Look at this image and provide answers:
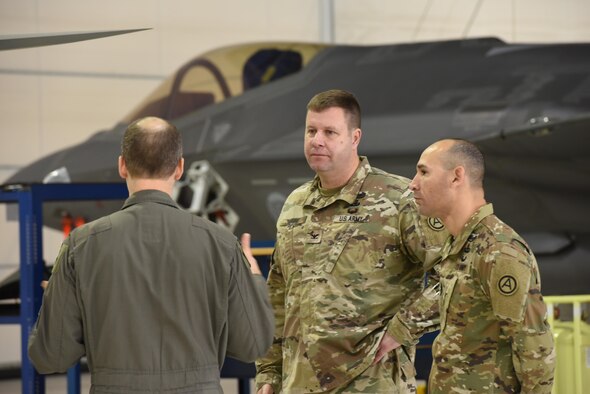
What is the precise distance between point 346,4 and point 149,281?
957 centimetres

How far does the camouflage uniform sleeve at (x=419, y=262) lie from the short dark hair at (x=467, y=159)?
0.90ft

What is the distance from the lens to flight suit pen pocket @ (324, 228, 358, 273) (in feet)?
9.55

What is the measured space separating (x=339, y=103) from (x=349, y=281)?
1.93 feet

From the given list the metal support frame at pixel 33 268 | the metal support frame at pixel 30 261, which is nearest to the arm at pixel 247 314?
the metal support frame at pixel 33 268

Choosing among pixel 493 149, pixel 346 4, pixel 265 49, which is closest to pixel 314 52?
pixel 265 49

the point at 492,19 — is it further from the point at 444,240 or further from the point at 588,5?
the point at 444,240

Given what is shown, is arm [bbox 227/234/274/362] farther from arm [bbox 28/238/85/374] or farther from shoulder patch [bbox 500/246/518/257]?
shoulder patch [bbox 500/246/518/257]

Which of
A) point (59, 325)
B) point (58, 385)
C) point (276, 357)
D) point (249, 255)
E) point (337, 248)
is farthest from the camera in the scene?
point (58, 385)

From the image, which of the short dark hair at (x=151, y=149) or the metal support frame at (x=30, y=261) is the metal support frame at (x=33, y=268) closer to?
the metal support frame at (x=30, y=261)

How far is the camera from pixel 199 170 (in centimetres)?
835

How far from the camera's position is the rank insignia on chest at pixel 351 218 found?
9.61ft

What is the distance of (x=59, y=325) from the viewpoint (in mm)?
2090

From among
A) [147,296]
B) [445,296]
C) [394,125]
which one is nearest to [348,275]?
[445,296]

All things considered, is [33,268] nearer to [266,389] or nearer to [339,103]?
[266,389]
